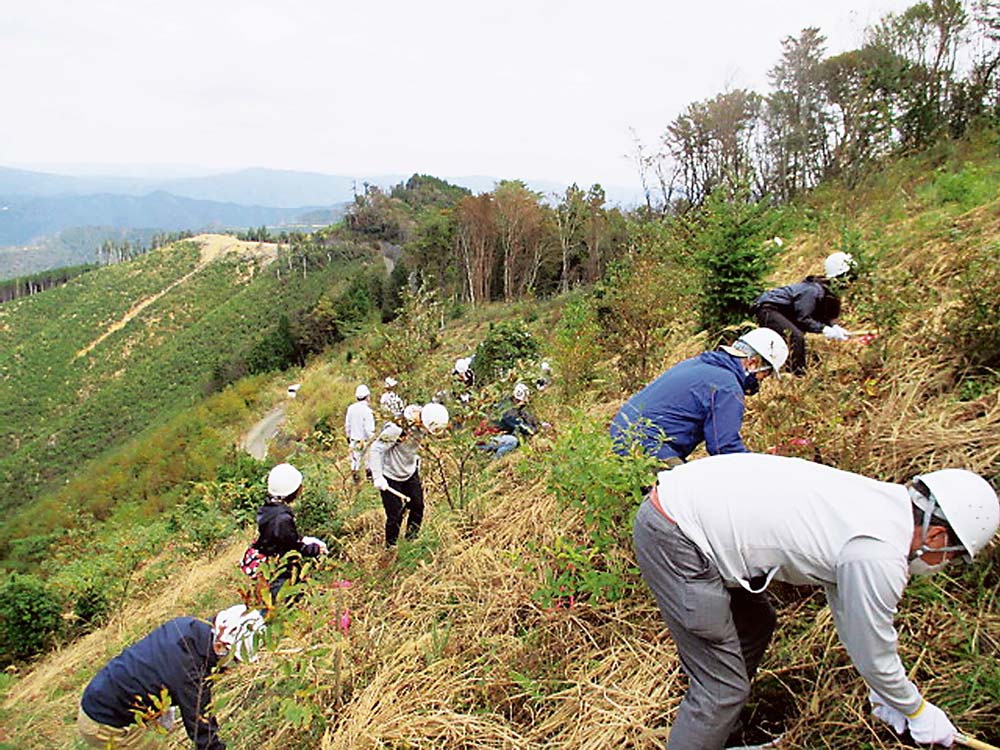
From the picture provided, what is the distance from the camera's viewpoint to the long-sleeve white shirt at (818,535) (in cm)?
145

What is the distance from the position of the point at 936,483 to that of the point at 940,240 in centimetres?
453

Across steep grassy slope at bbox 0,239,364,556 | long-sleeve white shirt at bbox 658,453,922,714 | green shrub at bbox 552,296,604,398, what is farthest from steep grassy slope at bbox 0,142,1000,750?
steep grassy slope at bbox 0,239,364,556

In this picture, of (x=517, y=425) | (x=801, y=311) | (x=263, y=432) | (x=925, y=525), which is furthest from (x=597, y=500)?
(x=263, y=432)

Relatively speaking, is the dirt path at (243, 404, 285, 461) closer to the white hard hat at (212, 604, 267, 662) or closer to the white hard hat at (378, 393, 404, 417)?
the white hard hat at (378, 393, 404, 417)

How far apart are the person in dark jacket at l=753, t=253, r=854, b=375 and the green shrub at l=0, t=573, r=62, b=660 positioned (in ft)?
25.8

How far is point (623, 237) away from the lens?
2542 centimetres

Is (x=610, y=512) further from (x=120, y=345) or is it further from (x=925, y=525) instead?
(x=120, y=345)

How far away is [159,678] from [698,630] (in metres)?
2.39

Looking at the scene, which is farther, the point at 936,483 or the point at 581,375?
the point at 581,375

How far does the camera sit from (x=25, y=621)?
618 cm

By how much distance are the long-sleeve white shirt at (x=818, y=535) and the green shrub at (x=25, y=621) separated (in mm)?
7478

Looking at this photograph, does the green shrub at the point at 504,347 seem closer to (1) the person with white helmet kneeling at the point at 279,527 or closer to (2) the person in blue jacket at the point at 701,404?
(1) the person with white helmet kneeling at the point at 279,527

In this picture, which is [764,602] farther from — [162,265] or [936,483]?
[162,265]

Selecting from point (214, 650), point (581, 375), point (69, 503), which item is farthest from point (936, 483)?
point (69, 503)
